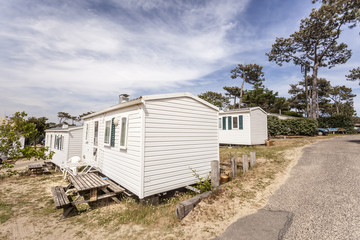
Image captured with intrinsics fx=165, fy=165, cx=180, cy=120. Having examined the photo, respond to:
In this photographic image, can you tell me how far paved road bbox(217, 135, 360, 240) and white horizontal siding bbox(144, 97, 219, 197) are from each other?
259 centimetres

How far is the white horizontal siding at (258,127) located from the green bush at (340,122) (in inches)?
732

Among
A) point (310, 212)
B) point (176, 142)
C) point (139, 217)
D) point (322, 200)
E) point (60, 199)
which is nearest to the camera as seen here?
point (310, 212)

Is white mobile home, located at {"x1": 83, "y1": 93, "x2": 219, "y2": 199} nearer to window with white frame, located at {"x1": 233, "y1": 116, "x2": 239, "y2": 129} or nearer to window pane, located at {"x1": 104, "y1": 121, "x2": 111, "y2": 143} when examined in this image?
window pane, located at {"x1": 104, "y1": 121, "x2": 111, "y2": 143}

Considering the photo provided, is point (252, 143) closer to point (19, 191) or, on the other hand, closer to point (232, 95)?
point (19, 191)

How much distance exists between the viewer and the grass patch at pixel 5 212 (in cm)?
524

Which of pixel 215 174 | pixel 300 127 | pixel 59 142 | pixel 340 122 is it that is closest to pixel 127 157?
pixel 215 174

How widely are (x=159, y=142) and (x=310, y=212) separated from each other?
14.4 ft

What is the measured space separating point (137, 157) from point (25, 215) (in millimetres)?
4243

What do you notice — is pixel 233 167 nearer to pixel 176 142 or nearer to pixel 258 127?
pixel 176 142

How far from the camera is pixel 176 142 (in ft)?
19.9

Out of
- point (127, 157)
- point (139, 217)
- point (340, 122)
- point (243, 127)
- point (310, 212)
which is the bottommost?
point (139, 217)

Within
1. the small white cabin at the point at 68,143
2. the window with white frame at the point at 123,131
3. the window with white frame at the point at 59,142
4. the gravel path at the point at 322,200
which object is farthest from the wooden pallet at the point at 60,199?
the window with white frame at the point at 59,142

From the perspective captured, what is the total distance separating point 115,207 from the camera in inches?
222

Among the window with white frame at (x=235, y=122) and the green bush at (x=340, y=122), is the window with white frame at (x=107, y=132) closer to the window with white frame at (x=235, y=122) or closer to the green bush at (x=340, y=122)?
the window with white frame at (x=235, y=122)
